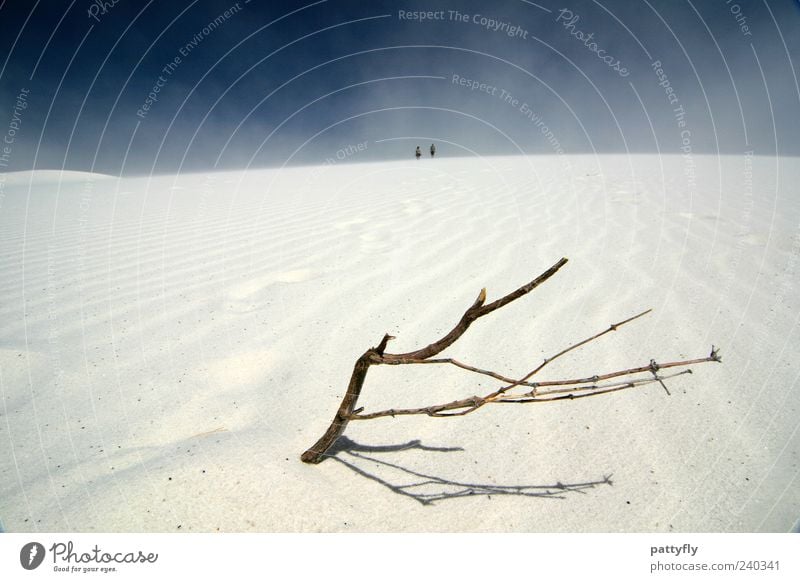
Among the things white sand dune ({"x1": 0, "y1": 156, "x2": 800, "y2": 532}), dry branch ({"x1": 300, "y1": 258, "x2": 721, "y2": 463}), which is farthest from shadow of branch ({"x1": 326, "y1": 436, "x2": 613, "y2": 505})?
dry branch ({"x1": 300, "y1": 258, "x2": 721, "y2": 463})

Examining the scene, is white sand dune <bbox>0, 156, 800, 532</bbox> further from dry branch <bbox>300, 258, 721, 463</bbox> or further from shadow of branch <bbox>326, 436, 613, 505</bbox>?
dry branch <bbox>300, 258, 721, 463</bbox>

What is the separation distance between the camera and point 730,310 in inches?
105

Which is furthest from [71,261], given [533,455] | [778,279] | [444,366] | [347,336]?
[778,279]

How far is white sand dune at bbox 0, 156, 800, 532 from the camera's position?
1.40 m

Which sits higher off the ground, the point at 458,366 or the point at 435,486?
the point at 458,366

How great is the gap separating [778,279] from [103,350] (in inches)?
212

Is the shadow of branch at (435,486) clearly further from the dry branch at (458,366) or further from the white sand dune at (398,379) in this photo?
the dry branch at (458,366)

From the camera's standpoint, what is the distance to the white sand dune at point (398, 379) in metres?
1.40

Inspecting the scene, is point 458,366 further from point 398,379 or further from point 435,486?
point 398,379

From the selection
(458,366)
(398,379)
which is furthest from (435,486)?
(398,379)

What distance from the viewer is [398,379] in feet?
7.47

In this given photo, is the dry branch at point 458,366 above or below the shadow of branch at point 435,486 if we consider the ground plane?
above

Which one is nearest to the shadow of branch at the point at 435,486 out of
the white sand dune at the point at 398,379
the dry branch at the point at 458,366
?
the white sand dune at the point at 398,379

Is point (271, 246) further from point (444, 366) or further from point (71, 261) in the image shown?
point (444, 366)
